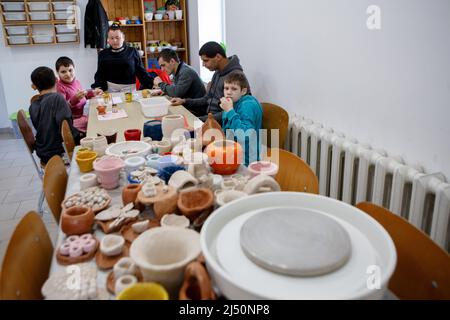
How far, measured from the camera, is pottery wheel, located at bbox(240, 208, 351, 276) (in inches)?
30.5

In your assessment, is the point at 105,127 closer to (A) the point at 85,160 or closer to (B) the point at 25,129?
(B) the point at 25,129

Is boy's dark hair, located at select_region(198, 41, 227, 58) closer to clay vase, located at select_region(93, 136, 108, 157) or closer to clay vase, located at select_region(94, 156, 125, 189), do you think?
clay vase, located at select_region(93, 136, 108, 157)

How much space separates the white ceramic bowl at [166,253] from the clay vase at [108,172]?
21.5 inches

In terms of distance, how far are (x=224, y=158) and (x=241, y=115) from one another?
34.6 inches

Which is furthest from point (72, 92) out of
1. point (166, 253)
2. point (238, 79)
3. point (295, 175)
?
point (166, 253)

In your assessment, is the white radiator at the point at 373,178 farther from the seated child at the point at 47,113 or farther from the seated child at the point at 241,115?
the seated child at the point at 47,113

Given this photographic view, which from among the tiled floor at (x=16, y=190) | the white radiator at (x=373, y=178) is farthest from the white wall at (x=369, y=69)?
the tiled floor at (x=16, y=190)

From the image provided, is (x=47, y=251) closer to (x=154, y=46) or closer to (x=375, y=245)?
(x=375, y=245)

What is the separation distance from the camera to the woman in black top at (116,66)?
384 centimetres

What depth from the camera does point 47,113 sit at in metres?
2.58

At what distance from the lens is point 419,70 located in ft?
5.16

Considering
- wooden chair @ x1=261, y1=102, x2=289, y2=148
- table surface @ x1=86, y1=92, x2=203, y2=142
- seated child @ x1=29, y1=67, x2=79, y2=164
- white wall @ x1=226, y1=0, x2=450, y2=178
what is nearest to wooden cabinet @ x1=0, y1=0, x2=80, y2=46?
table surface @ x1=86, y1=92, x2=203, y2=142
